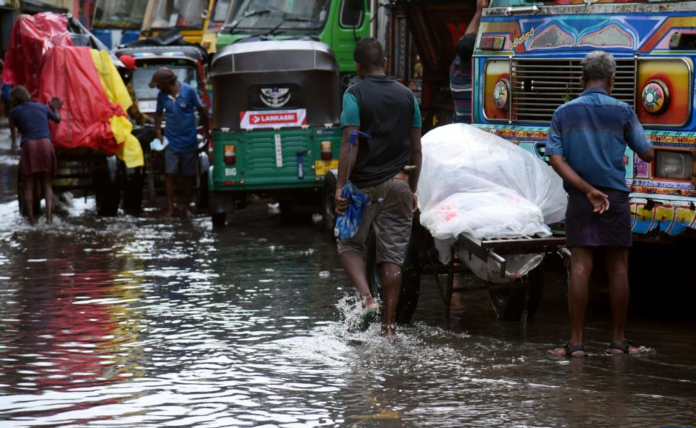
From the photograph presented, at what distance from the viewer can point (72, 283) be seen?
10.5 meters

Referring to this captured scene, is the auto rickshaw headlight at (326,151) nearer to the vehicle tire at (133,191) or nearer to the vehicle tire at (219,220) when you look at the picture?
the vehicle tire at (219,220)

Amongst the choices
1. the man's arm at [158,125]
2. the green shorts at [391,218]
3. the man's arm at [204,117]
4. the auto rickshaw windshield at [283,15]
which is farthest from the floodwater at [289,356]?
the auto rickshaw windshield at [283,15]

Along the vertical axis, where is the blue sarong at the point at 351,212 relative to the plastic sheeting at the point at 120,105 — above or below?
below

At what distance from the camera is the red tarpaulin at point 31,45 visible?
16156mm

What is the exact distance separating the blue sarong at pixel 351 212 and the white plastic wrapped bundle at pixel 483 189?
0.47 metres

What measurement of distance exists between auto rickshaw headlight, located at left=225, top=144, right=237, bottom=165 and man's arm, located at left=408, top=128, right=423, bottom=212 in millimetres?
6549

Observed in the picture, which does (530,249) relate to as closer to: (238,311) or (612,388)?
(612,388)

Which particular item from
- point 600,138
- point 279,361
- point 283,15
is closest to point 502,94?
point 600,138

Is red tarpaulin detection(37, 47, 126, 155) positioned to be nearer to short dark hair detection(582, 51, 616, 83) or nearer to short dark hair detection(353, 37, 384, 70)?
short dark hair detection(353, 37, 384, 70)

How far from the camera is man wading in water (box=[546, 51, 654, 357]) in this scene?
719 cm

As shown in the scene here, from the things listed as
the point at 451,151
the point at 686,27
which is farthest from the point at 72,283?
the point at 686,27

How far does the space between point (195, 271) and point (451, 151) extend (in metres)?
3.50

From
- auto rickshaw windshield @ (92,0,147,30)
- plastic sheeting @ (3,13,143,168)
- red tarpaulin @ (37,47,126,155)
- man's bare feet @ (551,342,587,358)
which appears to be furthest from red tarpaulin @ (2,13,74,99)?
auto rickshaw windshield @ (92,0,147,30)

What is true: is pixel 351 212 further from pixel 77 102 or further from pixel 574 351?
pixel 77 102
